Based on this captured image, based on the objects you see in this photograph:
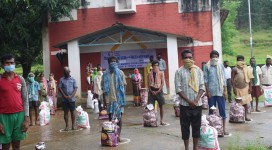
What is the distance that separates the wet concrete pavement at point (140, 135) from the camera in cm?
708

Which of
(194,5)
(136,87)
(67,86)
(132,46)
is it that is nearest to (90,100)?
(136,87)

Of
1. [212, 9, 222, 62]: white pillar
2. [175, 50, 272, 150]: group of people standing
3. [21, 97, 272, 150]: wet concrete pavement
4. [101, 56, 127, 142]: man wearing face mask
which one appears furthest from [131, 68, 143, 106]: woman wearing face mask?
[101, 56, 127, 142]: man wearing face mask

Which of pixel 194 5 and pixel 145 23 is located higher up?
pixel 194 5

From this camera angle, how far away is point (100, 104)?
1210 centimetres

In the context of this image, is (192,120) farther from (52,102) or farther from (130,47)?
(130,47)

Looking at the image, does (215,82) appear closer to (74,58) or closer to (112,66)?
(112,66)

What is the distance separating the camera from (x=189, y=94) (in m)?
5.98

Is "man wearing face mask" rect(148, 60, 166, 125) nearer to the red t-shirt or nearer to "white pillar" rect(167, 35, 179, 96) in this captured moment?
the red t-shirt

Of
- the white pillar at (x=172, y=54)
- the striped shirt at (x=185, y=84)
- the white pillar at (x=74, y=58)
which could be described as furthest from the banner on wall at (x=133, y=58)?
the striped shirt at (x=185, y=84)

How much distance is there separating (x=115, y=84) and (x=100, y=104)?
16.2 ft

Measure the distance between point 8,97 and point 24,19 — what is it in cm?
1194

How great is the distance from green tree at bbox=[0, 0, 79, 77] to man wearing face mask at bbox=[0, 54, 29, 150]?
9329 mm

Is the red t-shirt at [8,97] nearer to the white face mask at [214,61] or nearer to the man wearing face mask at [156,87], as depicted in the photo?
the white face mask at [214,61]

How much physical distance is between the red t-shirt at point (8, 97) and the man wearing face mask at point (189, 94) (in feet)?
8.56
